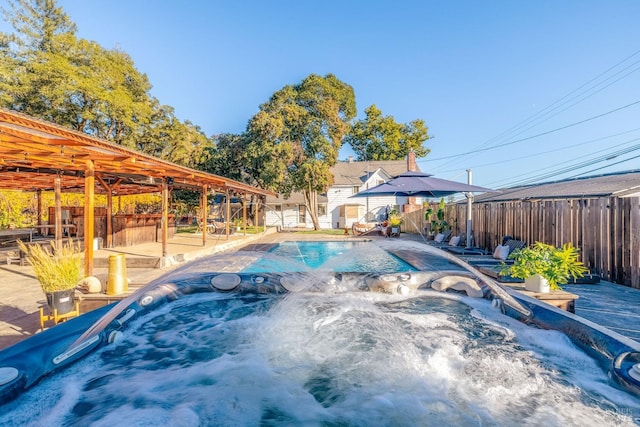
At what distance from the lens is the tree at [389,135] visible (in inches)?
1515

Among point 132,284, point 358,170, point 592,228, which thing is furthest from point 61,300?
point 358,170

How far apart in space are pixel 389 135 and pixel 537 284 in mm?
35937

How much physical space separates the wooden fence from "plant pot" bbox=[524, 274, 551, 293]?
2.60 m

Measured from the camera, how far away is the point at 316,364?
11.2 ft

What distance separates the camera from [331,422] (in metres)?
2.54

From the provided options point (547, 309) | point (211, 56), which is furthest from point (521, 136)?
point (547, 309)

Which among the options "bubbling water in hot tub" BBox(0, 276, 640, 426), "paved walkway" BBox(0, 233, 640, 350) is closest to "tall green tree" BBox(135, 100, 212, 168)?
"paved walkway" BBox(0, 233, 640, 350)

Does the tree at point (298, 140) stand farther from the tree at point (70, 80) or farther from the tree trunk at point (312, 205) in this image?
the tree at point (70, 80)

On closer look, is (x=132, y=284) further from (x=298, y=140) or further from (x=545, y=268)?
(x=298, y=140)

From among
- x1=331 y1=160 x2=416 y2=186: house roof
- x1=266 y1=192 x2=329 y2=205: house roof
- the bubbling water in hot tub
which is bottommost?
the bubbling water in hot tub

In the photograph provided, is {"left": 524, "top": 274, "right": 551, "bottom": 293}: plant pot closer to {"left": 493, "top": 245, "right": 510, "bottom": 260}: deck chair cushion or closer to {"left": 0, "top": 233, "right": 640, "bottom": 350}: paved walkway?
{"left": 0, "top": 233, "right": 640, "bottom": 350}: paved walkway

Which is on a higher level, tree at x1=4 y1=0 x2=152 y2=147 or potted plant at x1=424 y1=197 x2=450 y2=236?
tree at x1=4 y1=0 x2=152 y2=147

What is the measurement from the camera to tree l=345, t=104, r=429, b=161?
126 ft

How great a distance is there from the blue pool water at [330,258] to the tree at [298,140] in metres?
7.52
